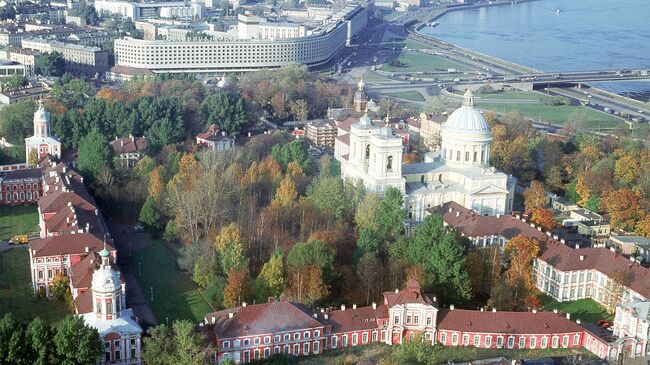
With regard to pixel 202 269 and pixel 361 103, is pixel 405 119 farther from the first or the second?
pixel 202 269

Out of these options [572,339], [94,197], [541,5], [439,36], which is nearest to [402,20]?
[439,36]

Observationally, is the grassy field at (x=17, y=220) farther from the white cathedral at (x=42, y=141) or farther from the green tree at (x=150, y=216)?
the white cathedral at (x=42, y=141)

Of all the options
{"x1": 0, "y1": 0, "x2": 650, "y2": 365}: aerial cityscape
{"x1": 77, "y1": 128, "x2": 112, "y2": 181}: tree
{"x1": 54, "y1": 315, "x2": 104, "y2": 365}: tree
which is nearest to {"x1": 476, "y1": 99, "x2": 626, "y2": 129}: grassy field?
{"x1": 0, "y1": 0, "x2": 650, "y2": 365}: aerial cityscape

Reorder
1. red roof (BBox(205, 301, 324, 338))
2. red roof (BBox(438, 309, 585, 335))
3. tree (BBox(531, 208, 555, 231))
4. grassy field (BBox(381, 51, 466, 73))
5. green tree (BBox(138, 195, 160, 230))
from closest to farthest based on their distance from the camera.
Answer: red roof (BBox(205, 301, 324, 338)) → red roof (BBox(438, 309, 585, 335)) → tree (BBox(531, 208, 555, 231)) → green tree (BBox(138, 195, 160, 230)) → grassy field (BBox(381, 51, 466, 73))

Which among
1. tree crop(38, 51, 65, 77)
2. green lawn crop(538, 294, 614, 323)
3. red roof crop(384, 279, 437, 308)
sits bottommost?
green lawn crop(538, 294, 614, 323)

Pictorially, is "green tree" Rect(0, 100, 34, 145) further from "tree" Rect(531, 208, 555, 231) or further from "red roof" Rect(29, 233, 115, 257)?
"tree" Rect(531, 208, 555, 231)

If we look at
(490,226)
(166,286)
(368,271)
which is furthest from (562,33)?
(166,286)

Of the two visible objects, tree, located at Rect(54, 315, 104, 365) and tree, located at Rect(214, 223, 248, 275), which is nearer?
tree, located at Rect(54, 315, 104, 365)
